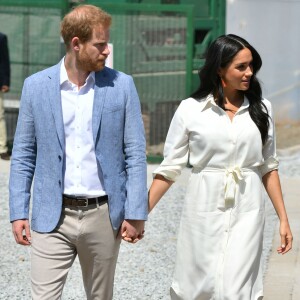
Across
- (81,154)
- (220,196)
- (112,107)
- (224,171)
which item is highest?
(112,107)

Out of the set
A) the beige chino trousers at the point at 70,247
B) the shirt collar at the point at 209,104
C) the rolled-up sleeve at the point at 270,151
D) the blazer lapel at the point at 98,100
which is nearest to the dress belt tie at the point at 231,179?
the rolled-up sleeve at the point at 270,151

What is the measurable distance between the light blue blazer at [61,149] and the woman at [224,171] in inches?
12.3

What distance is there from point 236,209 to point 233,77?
0.65 m

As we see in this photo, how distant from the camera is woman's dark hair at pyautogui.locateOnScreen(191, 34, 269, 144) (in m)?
5.21

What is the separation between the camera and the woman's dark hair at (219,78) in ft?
17.1

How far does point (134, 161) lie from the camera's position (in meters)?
4.93

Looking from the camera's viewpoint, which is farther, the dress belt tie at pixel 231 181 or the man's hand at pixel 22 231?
the dress belt tie at pixel 231 181

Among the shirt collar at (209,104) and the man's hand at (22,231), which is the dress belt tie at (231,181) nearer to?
the shirt collar at (209,104)

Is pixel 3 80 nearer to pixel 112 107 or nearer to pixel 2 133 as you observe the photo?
pixel 2 133

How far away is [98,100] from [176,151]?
2.06 feet

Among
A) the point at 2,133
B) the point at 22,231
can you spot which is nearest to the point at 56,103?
the point at 22,231

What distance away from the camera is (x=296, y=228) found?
8883mm

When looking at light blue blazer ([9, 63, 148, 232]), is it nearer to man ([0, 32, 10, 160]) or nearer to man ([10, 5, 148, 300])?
man ([10, 5, 148, 300])

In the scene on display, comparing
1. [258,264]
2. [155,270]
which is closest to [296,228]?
[155,270]
